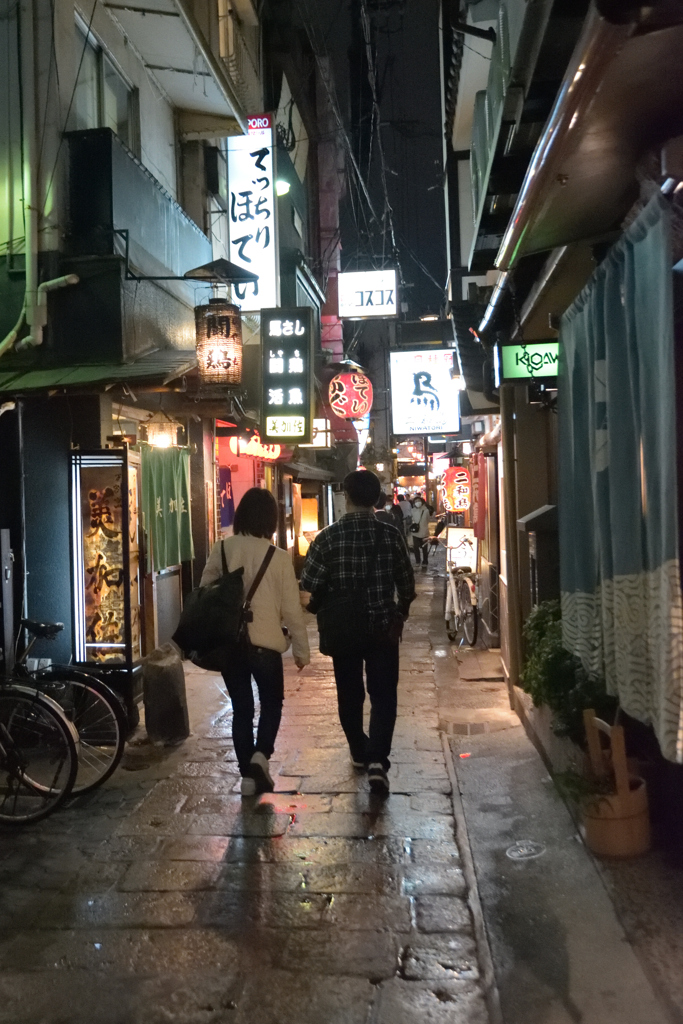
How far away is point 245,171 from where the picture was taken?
14648mm

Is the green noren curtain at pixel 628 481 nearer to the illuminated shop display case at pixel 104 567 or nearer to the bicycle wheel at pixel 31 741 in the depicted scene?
the bicycle wheel at pixel 31 741

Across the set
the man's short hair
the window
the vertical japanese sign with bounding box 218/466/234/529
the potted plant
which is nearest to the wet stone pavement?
the potted plant

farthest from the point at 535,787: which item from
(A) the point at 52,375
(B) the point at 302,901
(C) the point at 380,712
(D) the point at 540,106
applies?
(A) the point at 52,375

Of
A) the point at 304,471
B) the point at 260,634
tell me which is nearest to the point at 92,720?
the point at 260,634

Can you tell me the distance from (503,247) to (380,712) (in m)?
3.78

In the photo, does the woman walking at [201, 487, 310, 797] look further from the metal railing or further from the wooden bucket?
the metal railing

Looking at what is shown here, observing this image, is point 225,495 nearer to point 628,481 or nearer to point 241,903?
point 241,903

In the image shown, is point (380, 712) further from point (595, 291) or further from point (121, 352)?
point (121, 352)

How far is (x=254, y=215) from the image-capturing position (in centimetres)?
1455

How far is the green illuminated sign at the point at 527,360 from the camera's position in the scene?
25.9ft

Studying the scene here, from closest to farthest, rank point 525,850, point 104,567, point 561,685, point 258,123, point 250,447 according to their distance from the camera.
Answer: point 525,850, point 561,685, point 104,567, point 258,123, point 250,447

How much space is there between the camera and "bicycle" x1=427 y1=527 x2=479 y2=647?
43.5 ft

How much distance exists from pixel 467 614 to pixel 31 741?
846 centimetres

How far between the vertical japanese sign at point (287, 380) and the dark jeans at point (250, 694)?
761 cm
